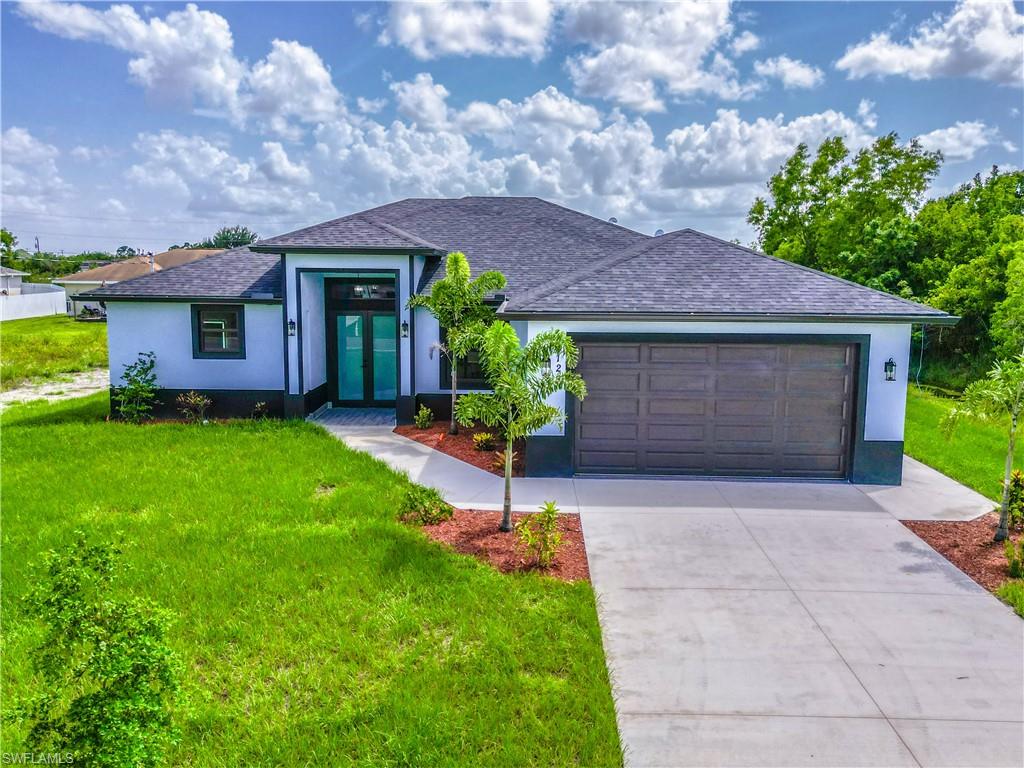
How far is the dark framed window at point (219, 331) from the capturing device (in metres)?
15.0

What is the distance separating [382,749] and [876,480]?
361 inches

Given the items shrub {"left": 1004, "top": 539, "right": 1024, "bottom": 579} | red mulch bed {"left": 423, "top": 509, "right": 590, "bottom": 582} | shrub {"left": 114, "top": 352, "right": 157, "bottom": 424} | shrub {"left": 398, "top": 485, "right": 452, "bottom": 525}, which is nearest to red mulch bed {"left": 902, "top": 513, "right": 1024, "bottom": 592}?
shrub {"left": 1004, "top": 539, "right": 1024, "bottom": 579}

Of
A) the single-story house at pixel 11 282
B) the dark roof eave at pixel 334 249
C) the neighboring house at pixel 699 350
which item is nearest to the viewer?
the neighboring house at pixel 699 350

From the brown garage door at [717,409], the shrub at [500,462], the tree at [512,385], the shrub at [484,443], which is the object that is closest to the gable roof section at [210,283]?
the shrub at [484,443]

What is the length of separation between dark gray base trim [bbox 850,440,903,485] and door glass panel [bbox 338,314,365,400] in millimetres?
11092

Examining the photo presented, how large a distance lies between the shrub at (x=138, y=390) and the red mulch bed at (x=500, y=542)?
30.6 feet

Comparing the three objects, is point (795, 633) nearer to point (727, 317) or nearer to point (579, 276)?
point (727, 317)

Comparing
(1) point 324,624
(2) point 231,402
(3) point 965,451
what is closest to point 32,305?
(2) point 231,402

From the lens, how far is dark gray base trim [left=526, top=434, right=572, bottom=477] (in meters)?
10.8

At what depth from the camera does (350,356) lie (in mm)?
16422

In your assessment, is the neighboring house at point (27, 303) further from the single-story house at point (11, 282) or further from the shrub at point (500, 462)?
the shrub at point (500, 462)

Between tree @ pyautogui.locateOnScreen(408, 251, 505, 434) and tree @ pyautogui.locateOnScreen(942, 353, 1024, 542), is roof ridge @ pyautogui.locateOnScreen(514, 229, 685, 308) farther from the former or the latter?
tree @ pyautogui.locateOnScreen(942, 353, 1024, 542)

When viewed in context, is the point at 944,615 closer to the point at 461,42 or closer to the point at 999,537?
the point at 999,537

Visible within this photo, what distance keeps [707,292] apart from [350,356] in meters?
9.17
